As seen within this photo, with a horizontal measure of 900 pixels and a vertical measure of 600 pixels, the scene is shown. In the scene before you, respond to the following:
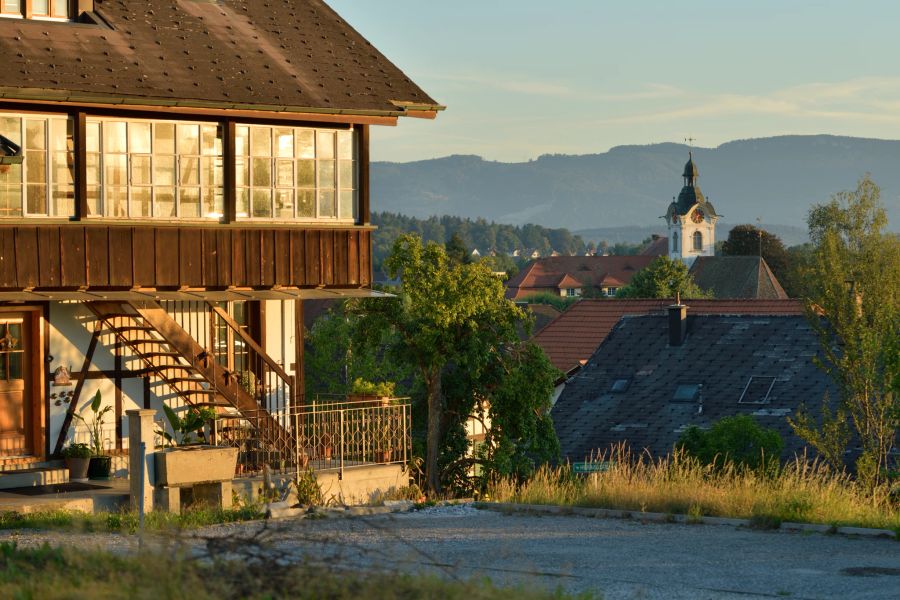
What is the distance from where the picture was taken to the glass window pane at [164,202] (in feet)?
72.2

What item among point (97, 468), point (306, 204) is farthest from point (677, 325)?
point (97, 468)

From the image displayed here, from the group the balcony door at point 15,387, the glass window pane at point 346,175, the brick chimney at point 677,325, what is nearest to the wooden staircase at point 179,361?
the balcony door at point 15,387

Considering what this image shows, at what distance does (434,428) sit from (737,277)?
354ft

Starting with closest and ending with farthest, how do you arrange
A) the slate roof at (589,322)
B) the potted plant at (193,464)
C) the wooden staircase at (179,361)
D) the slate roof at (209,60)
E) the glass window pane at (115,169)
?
the potted plant at (193,464), the slate roof at (209,60), the glass window pane at (115,169), the wooden staircase at (179,361), the slate roof at (589,322)

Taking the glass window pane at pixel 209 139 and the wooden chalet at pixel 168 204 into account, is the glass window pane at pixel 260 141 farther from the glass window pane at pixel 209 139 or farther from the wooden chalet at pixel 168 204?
the glass window pane at pixel 209 139

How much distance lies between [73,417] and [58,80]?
16.3 ft

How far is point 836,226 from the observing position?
159 feet

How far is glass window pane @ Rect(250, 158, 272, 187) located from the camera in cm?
2306

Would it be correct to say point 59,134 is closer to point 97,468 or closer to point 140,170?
point 140,170

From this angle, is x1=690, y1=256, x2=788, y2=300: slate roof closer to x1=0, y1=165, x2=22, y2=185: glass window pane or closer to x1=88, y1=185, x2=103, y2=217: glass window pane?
x1=88, y1=185, x2=103, y2=217: glass window pane

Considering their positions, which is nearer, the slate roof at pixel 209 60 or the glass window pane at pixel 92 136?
the slate roof at pixel 209 60

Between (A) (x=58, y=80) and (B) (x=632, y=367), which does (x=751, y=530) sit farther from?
(B) (x=632, y=367)

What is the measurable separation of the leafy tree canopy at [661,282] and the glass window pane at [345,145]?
90.7 metres

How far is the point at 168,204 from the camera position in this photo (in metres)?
22.1
